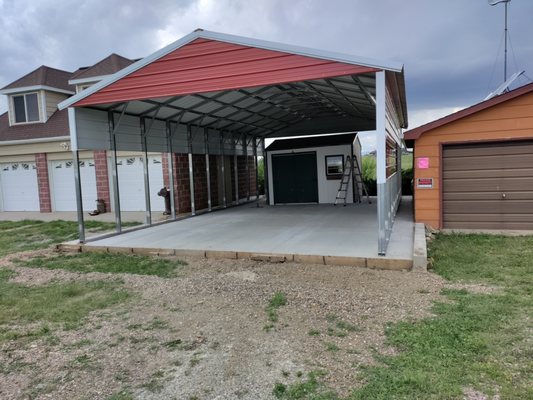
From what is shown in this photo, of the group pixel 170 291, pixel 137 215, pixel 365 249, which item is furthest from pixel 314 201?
pixel 170 291

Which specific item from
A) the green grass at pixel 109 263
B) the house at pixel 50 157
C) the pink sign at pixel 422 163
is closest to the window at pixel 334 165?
the pink sign at pixel 422 163

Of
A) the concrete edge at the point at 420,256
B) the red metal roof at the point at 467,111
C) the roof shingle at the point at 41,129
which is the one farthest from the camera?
the roof shingle at the point at 41,129

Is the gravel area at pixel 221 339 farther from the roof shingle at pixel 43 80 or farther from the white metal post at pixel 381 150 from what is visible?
the roof shingle at pixel 43 80

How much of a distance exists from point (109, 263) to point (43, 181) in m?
10.9

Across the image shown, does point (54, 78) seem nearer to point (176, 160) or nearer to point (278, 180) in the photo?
point (176, 160)

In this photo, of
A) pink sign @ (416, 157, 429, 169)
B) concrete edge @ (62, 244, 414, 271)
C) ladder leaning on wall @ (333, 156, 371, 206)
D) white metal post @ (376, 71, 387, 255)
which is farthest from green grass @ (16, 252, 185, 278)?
ladder leaning on wall @ (333, 156, 371, 206)

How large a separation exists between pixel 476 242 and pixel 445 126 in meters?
2.59

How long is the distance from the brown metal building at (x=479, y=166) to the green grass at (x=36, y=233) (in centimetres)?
771

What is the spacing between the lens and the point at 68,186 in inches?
620

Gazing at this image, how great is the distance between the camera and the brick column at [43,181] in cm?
1581

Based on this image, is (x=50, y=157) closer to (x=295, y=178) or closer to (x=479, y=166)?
(x=295, y=178)

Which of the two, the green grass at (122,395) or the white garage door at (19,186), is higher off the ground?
the white garage door at (19,186)

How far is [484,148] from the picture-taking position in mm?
8531

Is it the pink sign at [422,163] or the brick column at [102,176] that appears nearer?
the pink sign at [422,163]
